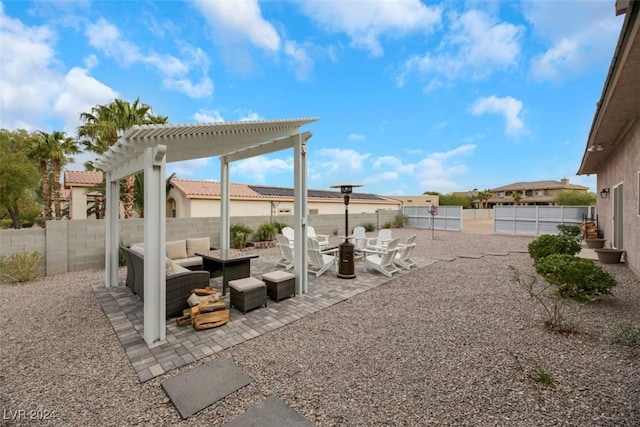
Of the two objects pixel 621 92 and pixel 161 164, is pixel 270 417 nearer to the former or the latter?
pixel 161 164

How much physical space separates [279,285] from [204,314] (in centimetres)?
145

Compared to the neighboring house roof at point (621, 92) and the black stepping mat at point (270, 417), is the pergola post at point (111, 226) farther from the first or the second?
the neighboring house roof at point (621, 92)

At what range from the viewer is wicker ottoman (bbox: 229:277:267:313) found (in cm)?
454

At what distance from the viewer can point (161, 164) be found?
348 cm

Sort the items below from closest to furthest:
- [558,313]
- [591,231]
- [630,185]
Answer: [558,313], [630,185], [591,231]

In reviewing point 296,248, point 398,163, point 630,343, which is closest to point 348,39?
point 296,248

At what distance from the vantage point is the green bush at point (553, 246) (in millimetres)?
7531

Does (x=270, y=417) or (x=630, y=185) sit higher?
(x=630, y=185)

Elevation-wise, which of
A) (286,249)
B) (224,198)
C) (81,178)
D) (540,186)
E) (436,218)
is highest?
(540,186)

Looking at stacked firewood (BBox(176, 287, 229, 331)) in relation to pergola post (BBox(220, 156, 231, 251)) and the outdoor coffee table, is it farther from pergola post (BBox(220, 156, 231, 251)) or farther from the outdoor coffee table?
pergola post (BBox(220, 156, 231, 251))

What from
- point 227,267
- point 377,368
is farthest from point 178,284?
point 377,368

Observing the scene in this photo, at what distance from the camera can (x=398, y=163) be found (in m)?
22.6

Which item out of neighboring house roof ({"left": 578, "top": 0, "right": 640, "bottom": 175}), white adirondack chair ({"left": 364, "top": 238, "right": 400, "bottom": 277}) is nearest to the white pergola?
white adirondack chair ({"left": 364, "top": 238, "right": 400, "bottom": 277})

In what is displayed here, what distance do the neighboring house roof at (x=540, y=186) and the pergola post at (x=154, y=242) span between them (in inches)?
2233
